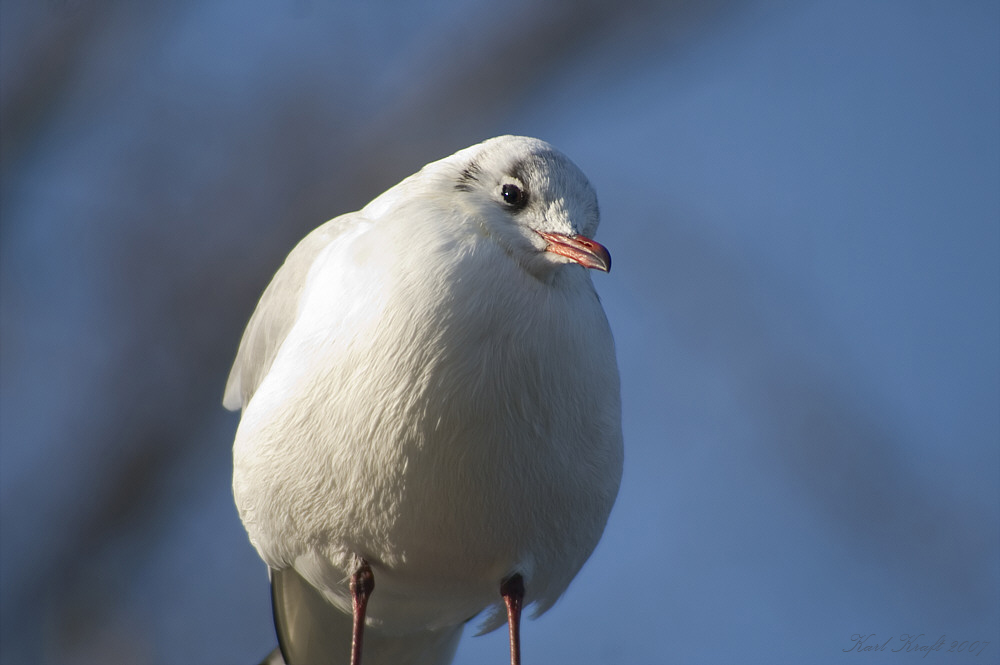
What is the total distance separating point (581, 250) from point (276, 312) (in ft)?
3.14

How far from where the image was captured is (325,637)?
9.79 feet

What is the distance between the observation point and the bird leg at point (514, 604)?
2.50 metres

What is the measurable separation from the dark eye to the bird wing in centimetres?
45

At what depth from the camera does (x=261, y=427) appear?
8.05ft

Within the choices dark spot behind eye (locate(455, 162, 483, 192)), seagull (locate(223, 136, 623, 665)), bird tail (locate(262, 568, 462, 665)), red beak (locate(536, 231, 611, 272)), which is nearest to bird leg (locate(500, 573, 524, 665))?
seagull (locate(223, 136, 623, 665))

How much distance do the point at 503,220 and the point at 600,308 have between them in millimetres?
421

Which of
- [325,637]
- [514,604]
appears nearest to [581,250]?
[514,604]

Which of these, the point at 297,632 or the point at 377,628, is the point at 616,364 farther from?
the point at 297,632

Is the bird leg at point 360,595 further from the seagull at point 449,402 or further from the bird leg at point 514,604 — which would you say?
the bird leg at point 514,604

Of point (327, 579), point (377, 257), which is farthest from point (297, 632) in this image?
point (377, 257)

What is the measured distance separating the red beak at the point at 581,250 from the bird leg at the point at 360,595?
85cm

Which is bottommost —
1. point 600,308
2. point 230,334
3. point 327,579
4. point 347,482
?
point 327,579

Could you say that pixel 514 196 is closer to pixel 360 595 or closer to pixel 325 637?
pixel 360 595

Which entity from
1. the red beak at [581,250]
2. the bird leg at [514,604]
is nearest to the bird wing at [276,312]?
the red beak at [581,250]
